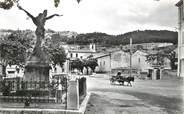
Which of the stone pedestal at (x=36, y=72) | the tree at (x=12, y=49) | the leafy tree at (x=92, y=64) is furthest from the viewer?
the leafy tree at (x=92, y=64)

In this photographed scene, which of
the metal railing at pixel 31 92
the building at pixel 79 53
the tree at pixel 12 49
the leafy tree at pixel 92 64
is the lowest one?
the metal railing at pixel 31 92

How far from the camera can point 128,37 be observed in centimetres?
12194

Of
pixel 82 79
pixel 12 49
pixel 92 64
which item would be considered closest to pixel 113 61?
pixel 92 64

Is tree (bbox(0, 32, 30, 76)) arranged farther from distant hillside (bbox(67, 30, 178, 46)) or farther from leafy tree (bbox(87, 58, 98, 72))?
distant hillside (bbox(67, 30, 178, 46))

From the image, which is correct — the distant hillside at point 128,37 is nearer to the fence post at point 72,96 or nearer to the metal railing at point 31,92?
the metal railing at point 31,92

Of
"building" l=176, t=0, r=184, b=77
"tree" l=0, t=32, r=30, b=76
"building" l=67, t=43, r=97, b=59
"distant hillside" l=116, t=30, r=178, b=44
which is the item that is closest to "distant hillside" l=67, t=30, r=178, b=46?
"distant hillside" l=116, t=30, r=178, b=44

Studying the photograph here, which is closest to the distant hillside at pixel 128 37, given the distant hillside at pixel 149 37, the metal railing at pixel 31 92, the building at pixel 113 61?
the distant hillside at pixel 149 37

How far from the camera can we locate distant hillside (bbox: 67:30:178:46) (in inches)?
4035

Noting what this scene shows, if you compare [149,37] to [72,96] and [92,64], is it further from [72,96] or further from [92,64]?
[72,96]

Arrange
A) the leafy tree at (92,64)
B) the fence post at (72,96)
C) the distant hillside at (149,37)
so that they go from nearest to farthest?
the fence post at (72,96), the leafy tree at (92,64), the distant hillside at (149,37)

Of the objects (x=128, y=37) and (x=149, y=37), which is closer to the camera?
(x=149, y=37)

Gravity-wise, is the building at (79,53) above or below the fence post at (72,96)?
above

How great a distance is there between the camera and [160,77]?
146 feet

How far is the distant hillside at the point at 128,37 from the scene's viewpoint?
102 m
